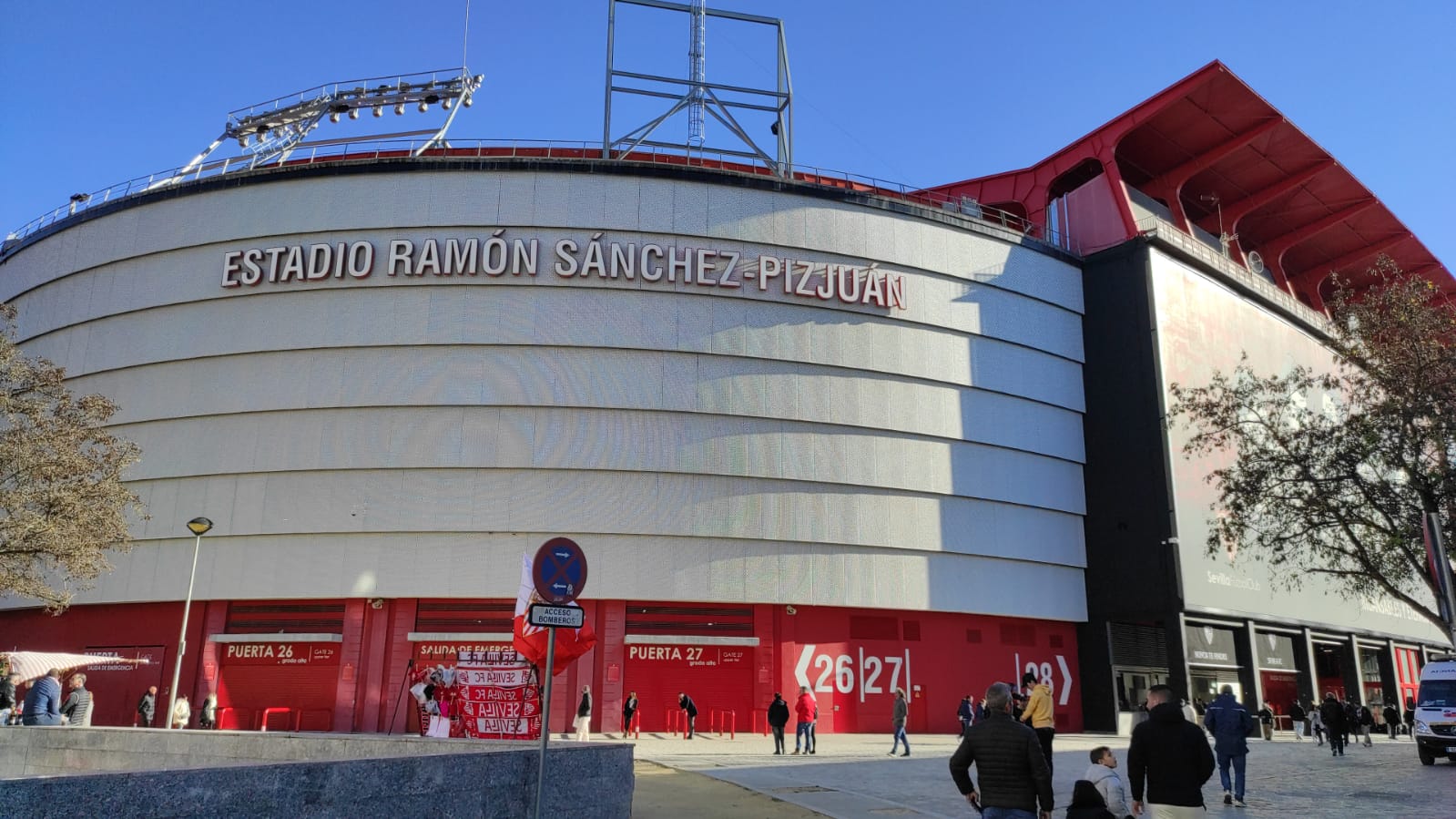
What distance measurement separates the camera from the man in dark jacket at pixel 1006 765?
6574 millimetres

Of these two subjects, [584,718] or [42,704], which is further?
[584,718]

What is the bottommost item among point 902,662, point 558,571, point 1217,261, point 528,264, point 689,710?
point 689,710

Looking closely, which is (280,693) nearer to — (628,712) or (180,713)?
(180,713)

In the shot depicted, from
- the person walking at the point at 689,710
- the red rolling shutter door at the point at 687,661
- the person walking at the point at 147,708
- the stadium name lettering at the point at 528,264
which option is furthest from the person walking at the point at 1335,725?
the person walking at the point at 147,708

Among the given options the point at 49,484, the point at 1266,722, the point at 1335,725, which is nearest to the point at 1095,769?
the point at 1335,725

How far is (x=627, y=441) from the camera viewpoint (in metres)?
30.2

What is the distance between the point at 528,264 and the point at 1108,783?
84.9 feet

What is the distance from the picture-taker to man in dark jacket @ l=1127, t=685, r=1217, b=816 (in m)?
7.36

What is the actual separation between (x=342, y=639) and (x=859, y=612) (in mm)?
15265

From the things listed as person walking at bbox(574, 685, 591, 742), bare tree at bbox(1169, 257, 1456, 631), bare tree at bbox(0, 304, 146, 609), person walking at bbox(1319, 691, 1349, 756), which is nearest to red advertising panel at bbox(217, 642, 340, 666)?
bare tree at bbox(0, 304, 146, 609)

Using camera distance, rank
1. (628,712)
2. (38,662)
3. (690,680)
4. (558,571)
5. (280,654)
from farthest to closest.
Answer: (280,654) < (690,680) < (628,712) < (38,662) < (558,571)

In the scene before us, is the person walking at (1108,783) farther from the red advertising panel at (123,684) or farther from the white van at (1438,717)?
the red advertising panel at (123,684)

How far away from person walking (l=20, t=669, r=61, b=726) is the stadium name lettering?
56.7 feet

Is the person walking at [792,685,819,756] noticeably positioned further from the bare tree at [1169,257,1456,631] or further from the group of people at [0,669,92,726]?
the group of people at [0,669,92,726]
